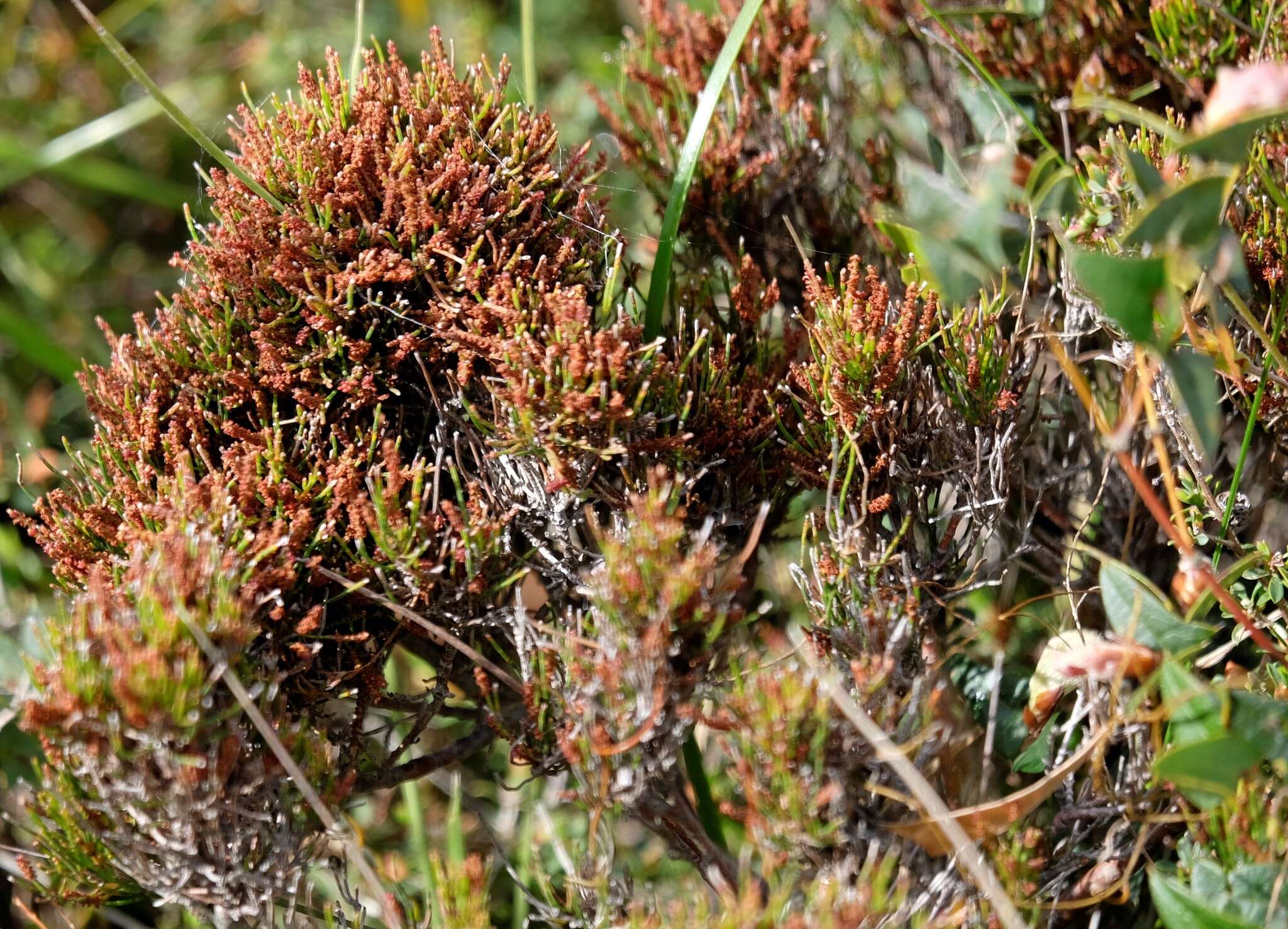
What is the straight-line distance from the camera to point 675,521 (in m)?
0.85

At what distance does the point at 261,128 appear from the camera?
1049mm

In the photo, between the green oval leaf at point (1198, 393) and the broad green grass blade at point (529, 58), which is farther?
the broad green grass blade at point (529, 58)

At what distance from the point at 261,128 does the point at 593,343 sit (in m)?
0.42

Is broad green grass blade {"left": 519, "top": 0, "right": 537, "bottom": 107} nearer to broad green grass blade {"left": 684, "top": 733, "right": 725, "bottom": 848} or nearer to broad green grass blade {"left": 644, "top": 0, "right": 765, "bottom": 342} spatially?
broad green grass blade {"left": 644, "top": 0, "right": 765, "bottom": 342}

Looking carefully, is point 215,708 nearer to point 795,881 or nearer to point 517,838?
point 795,881

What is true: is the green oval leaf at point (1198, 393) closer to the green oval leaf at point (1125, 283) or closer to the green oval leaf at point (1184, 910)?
the green oval leaf at point (1125, 283)

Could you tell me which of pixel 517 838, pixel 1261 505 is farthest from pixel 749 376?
pixel 517 838

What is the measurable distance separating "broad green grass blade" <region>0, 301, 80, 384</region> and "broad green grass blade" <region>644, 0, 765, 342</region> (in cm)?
144

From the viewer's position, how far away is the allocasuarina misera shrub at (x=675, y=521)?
0.83 meters

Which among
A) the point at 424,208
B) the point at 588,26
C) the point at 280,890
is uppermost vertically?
the point at 588,26

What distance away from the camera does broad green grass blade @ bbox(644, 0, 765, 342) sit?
1.07 m

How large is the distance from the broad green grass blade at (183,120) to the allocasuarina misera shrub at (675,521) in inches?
0.7

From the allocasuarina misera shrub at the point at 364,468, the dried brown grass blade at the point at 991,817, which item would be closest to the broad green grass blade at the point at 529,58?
the allocasuarina misera shrub at the point at 364,468

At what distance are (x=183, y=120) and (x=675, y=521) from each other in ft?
2.02
